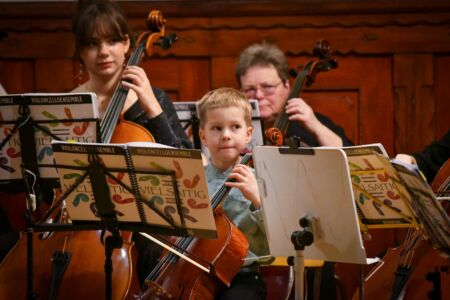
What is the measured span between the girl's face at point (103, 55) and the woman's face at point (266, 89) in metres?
0.61

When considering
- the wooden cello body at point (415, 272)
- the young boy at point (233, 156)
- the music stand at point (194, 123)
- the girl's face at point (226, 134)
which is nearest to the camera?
the wooden cello body at point (415, 272)

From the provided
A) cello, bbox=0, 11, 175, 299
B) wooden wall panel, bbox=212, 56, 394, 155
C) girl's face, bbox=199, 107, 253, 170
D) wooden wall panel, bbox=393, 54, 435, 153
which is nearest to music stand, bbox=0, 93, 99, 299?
cello, bbox=0, 11, 175, 299

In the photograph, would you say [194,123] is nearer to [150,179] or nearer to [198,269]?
[198,269]

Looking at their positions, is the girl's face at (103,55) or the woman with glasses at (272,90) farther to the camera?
the woman with glasses at (272,90)

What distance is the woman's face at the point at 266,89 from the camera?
3.87 metres

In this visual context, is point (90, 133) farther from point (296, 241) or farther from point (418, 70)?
point (418, 70)

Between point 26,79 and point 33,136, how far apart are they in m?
1.46

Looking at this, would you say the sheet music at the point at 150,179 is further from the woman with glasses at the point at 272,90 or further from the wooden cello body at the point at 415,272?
the woman with glasses at the point at 272,90

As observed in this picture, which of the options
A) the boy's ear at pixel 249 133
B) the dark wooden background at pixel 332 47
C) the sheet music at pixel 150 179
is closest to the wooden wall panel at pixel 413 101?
the dark wooden background at pixel 332 47

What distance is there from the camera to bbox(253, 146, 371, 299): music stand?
2.41m

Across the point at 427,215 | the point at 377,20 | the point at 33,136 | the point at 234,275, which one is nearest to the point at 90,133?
the point at 33,136

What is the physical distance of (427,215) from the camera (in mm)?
2256

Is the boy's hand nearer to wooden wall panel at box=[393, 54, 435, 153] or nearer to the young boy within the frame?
the young boy

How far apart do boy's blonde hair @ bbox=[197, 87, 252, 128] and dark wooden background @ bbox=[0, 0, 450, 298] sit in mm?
1154
